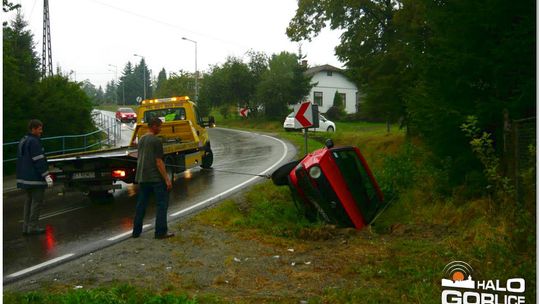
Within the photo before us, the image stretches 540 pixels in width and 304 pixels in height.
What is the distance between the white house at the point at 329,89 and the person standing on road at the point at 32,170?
14.1 metres

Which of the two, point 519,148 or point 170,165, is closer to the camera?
point 519,148

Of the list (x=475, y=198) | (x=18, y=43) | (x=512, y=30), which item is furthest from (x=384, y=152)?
(x=18, y=43)

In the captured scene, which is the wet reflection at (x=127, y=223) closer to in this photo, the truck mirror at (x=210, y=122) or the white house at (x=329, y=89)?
the truck mirror at (x=210, y=122)

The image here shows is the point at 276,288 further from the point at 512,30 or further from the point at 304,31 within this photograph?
the point at 304,31

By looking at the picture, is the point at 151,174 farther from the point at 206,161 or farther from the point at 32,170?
the point at 206,161

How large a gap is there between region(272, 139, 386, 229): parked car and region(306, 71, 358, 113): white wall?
13.0 m

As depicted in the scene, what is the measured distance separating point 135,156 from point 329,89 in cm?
1546

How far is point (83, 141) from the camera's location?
64.2 ft

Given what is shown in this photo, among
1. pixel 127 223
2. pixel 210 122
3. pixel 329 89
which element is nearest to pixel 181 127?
pixel 210 122

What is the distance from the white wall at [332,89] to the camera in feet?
73.7

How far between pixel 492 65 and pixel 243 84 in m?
19.8

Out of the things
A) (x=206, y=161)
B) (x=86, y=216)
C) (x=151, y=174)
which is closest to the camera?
(x=151, y=174)

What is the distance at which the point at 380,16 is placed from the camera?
797 inches

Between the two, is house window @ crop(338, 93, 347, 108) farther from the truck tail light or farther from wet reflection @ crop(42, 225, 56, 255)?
wet reflection @ crop(42, 225, 56, 255)
